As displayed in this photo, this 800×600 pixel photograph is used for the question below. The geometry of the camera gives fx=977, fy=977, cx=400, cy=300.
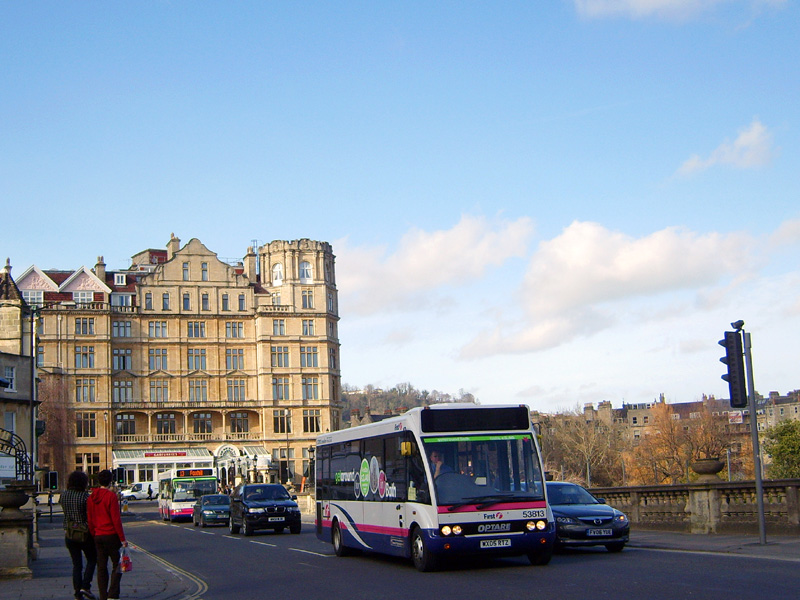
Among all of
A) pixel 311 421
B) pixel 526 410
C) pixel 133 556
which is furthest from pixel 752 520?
pixel 311 421

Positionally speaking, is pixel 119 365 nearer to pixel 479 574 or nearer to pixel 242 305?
pixel 242 305

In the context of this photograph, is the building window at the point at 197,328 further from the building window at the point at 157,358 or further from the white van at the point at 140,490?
the white van at the point at 140,490

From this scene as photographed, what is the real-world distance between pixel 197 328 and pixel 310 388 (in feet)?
38.0

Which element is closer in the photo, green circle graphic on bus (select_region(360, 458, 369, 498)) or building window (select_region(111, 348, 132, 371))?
green circle graphic on bus (select_region(360, 458, 369, 498))

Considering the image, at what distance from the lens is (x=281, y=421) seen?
291 ft

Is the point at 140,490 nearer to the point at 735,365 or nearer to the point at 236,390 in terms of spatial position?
the point at 236,390

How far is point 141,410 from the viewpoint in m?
86.4

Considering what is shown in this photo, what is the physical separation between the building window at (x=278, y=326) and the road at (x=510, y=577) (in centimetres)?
6661

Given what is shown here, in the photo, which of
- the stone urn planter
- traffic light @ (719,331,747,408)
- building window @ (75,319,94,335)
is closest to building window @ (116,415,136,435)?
building window @ (75,319,94,335)

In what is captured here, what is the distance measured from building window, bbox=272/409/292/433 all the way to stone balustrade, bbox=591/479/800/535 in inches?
2556

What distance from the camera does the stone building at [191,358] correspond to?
84688 mm

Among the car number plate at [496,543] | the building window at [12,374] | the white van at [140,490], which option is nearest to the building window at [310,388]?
the white van at [140,490]

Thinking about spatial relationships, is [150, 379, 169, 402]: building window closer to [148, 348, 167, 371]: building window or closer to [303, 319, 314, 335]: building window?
[148, 348, 167, 371]: building window

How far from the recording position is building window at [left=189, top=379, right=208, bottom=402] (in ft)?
289
